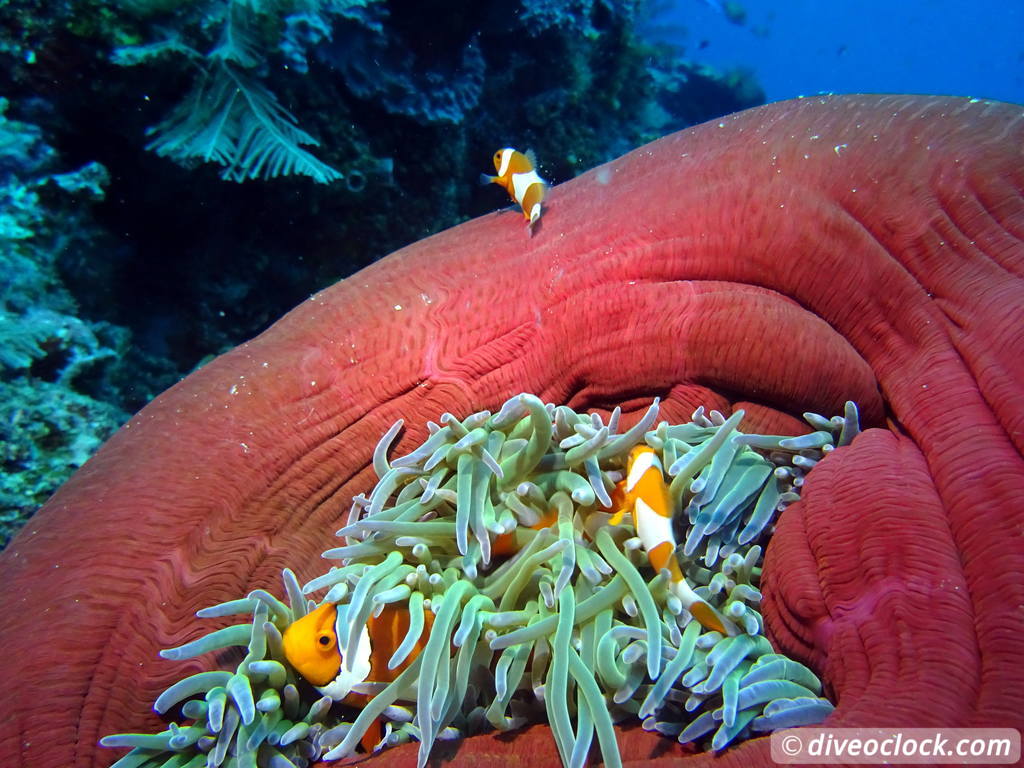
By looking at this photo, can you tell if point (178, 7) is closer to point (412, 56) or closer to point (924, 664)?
point (412, 56)

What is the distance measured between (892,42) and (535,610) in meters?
86.1

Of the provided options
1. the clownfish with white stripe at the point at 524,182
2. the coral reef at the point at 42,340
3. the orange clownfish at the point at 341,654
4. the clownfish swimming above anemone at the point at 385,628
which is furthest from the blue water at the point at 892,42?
the orange clownfish at the point at 341,654

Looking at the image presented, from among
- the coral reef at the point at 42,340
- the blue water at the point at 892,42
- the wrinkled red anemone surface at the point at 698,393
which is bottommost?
the wrinkled red anemone surface at the point at 698,393

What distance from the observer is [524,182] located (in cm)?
214

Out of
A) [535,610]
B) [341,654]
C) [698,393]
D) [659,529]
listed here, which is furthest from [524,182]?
[341,654]

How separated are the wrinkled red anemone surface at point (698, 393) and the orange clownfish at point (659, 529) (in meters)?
0.17

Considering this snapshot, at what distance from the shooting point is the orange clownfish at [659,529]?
1.42 meters

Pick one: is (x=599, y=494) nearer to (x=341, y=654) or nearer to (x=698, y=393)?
(x=698, y=393)

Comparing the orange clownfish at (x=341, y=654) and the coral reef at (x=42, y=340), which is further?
the coral reef at (x=42, y=340)

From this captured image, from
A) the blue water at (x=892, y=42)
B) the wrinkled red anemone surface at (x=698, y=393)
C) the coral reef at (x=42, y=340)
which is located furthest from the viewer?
the blue water at (x=892, y=42)

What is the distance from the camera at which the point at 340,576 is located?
59.9 inches

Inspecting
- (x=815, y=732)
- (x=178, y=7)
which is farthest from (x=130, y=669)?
(x=178, y=7)

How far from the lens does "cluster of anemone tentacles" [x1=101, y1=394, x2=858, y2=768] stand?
4.40 ft

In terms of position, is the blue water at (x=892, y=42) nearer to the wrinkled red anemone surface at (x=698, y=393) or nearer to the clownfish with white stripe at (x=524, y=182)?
the clownfish with white stripe at (x=524, y=182)
